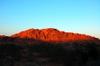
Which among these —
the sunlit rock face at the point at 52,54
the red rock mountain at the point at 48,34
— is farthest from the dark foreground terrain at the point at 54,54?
the red rock mountain at the point at 48,34

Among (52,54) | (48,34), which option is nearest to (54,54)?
(52,54)

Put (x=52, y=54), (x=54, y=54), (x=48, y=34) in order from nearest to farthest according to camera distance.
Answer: (x=54, y=54) → (x=52, y=54) → (x=48, y=34)

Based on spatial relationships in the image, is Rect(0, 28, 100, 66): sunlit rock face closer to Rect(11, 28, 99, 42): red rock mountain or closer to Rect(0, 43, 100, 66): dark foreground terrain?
Rect(0, 43, 100, 66): dark foreground terrain

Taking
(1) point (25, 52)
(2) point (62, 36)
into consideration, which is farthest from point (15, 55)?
(2) point (62, 36)

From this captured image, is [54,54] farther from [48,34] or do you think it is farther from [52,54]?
[48,34]

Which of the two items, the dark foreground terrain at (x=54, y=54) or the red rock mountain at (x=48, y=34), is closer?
the dark foreground terrain at (x=54, y=54)

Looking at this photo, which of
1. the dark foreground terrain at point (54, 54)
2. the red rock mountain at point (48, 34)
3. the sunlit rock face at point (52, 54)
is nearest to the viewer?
the sunlit rock face at point (52, 54)

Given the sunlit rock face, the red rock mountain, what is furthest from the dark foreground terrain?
the red rock mountain

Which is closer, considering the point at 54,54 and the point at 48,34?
the point at 54,54

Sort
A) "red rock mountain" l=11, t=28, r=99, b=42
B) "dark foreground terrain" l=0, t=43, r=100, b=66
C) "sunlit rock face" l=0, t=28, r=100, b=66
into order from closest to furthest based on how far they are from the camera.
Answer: "sunlit rock face" l=0, t=28, r=100, b=66 → "dark foreground terrain" l=0, t=43, r=100, b=66 → "red rock mountain" l=11, t=28, r=99, b=42

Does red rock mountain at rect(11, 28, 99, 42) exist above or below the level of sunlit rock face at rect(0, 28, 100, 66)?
above

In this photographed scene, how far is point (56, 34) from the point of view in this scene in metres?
55.3

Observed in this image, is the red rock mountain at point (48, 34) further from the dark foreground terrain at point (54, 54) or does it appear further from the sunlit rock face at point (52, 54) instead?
the dark foreground terrain at point (54, 54)

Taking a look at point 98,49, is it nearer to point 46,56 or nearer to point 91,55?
point 91,55
